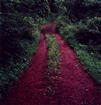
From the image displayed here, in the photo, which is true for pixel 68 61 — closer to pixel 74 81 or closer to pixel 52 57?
pixel 52 57

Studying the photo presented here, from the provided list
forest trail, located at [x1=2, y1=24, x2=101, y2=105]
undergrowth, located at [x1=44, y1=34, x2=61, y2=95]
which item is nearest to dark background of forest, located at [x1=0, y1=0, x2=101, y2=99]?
forest trail, located at [x1=2, y1=24, x2=101, y2=105]

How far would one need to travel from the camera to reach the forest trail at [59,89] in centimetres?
624

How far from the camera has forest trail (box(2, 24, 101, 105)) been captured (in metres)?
6.24

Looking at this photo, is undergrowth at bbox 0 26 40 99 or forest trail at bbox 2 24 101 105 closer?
forest trail at bbox 2 24 101 105

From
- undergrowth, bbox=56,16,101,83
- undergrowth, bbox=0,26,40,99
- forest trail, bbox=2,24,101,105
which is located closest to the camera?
forest trail, bbox=2,24,101,105

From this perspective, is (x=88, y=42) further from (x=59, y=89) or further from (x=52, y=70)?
(x=59, y=89)

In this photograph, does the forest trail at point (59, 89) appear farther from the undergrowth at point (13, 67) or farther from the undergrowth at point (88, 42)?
the undergrowth at point (88, 42)

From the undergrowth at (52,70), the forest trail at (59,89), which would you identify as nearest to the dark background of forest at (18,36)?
the forest trail at (59,89)

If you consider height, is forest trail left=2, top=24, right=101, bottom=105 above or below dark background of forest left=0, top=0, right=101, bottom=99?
below

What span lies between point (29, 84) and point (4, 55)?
279 cm

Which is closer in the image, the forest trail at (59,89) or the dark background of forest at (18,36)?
the forest trail at (59,89)

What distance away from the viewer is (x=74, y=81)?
7.93 meters

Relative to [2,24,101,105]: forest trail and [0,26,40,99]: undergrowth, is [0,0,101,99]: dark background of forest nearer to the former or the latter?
[0,26,40,99]: undergrowth

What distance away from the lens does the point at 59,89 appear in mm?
7090
